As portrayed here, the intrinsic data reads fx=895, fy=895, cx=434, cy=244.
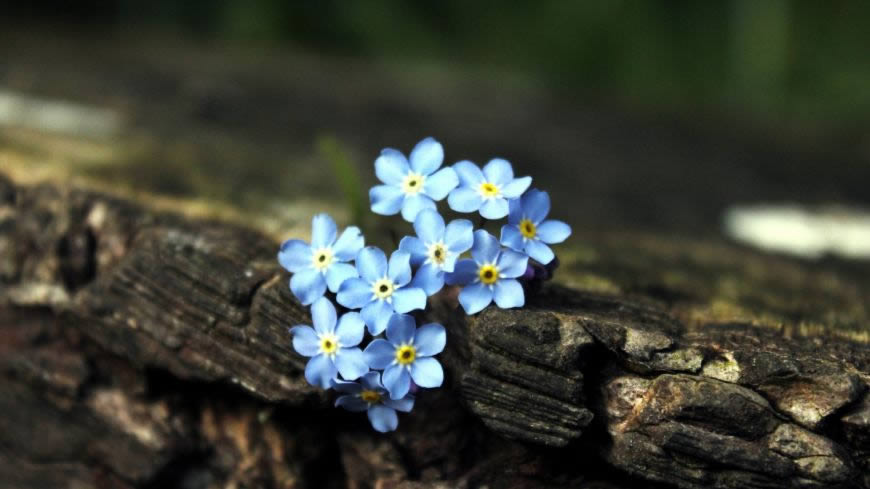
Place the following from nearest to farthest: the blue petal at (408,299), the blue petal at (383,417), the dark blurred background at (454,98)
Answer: the blue petal at (408,299)
the blue petal at (383,417)
the dark blurred background at (454,98)

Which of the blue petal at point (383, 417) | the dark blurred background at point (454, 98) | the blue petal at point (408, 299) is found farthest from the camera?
the dark blurred background at point (454, 98)

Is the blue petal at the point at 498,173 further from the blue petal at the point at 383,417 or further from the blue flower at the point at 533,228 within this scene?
the blue petal at the point at 383,417

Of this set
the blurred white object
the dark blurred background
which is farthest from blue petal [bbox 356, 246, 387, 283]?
the blurred white object

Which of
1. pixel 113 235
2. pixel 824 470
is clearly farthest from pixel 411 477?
pixel 113 235

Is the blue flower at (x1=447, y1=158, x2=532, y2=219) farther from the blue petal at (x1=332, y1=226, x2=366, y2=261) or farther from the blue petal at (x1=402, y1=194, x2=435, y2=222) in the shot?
the blue petal at (x1=332, y1=226, x2=366, y2=261)

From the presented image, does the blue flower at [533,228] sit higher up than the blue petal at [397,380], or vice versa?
the blue flower at [533,228]

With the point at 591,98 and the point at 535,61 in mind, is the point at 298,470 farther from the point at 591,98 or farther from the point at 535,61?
the point at 535,61

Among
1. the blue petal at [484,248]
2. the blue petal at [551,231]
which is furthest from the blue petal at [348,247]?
the blue petal at [551,231]
